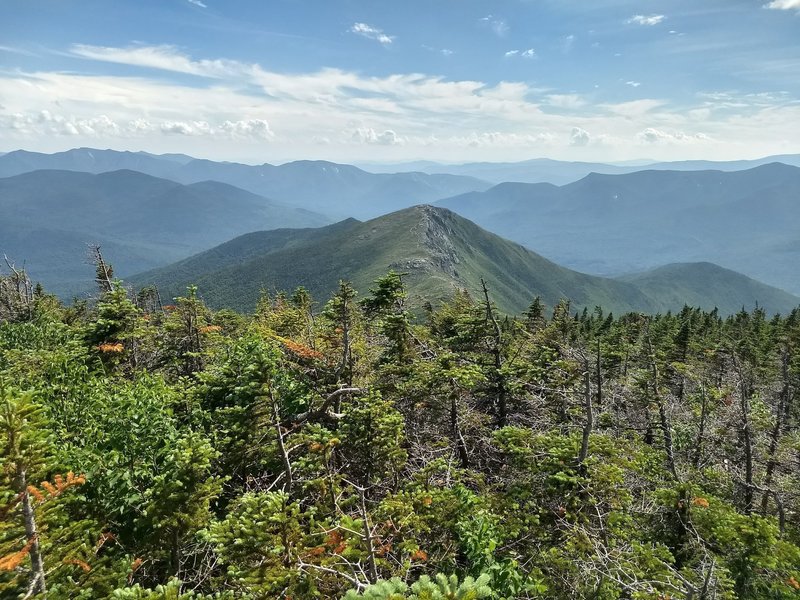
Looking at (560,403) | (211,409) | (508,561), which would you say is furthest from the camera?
(560,403)

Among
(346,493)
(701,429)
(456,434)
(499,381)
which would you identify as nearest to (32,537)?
(346,493)

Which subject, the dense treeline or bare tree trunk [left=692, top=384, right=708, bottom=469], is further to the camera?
bare tree trunk [left=692, top=384, right=708, bottom=469]

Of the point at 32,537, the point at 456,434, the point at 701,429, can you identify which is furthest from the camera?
the point at 701,429

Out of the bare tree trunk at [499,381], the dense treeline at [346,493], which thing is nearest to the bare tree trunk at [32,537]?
the dense treeline at [346,493]

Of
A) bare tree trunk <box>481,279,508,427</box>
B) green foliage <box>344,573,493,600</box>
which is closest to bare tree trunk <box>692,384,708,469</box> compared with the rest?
bare tree trunk <box>481,279,508,427</box>

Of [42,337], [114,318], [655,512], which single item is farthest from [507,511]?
[42,337]

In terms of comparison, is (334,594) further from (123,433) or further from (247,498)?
(123,433)

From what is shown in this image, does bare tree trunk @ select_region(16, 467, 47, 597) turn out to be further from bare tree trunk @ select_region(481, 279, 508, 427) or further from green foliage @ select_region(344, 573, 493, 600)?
bare tree trunk @ select_region(481, 279, 508, 427)

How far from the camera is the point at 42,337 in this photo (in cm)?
2712

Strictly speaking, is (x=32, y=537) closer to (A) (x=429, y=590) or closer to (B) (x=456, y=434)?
(A) (x=429, y=590)

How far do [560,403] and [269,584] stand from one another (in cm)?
1380

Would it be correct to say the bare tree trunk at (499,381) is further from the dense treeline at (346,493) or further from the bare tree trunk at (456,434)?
the bare tree trunk at (456,434)

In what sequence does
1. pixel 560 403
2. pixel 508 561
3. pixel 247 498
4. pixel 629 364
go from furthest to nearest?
pixel 629 364, pixel 560 403, pixel 508 561, pixel 247 498

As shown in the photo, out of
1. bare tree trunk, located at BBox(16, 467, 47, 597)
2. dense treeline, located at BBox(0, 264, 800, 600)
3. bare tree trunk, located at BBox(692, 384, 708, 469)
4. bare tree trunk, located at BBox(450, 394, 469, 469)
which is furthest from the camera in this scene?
bare tree trunk, located at BBox(692, 384, 708, 469)
